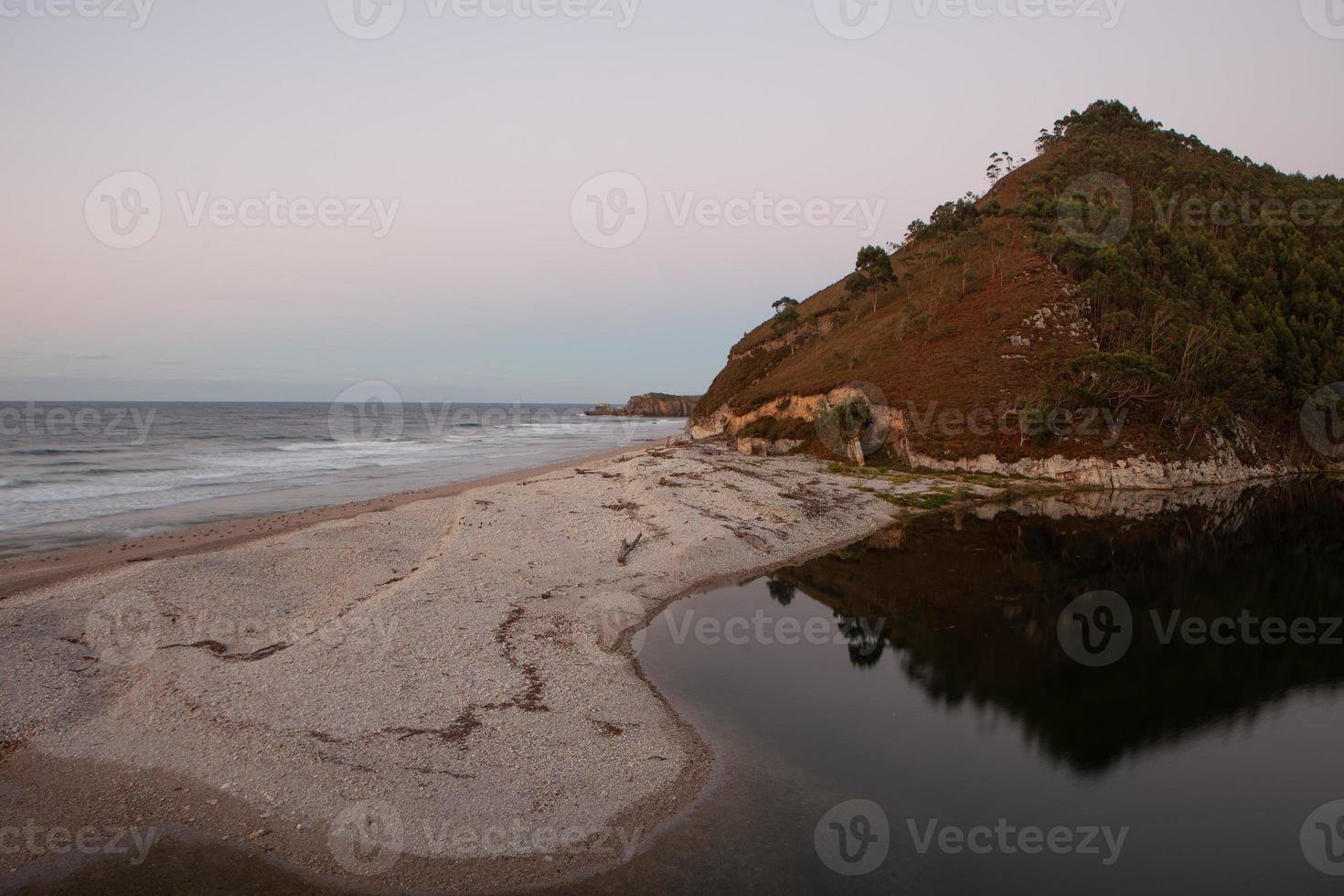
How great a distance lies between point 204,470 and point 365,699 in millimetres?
60671

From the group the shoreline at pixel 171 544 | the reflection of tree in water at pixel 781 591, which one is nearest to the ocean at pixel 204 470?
the shoreline at pixel 171 544

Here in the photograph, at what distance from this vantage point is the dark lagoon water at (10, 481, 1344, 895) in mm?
12992

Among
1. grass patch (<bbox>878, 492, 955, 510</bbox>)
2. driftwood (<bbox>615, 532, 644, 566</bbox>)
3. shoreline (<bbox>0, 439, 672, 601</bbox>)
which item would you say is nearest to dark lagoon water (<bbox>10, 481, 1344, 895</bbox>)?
driftwood (<bbox>615, 532, 644, 566</bbox>)

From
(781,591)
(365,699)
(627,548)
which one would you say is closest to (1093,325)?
(781,591)

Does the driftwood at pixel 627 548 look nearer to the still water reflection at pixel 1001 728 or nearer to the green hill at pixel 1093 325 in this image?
the still water reflection at pixel 1001 728

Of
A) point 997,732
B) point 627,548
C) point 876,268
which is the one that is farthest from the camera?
point 876,268

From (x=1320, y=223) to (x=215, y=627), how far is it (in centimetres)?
11653

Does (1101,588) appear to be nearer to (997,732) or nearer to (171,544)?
(997,732)

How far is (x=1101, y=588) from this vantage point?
31500mm

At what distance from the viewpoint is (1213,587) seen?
31672 mm

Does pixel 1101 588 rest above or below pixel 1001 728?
above

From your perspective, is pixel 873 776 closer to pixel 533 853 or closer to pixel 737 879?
pixel 737 879

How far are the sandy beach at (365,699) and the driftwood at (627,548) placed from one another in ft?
1.03

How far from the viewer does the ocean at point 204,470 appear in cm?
4112
